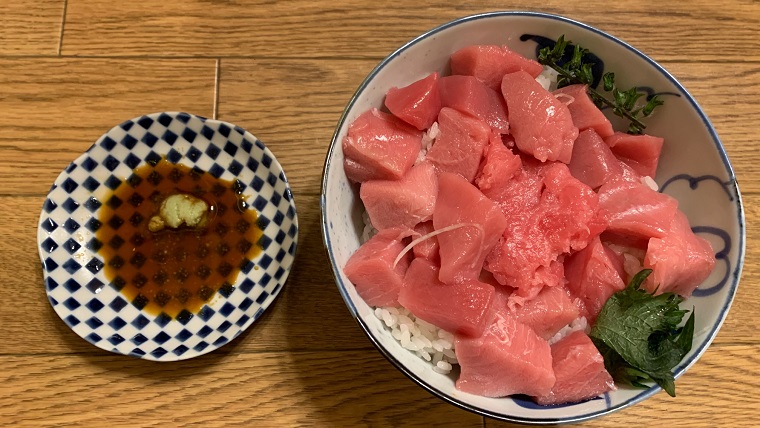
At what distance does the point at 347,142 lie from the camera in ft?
4.80

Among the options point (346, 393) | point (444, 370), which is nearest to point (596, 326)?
point (444, 370)

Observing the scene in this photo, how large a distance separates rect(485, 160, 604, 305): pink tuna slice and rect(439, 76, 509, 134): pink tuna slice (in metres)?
0.19

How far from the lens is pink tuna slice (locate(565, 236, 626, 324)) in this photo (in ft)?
4.76

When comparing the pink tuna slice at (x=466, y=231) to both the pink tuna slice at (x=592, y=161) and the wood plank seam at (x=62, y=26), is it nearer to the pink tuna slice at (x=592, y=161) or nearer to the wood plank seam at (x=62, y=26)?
the pink tuna slice at (x=592, y=161)

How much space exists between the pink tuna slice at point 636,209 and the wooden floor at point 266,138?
63cm

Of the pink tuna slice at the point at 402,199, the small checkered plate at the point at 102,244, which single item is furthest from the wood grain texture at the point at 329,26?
the pink tuna slice at the point at 402,199

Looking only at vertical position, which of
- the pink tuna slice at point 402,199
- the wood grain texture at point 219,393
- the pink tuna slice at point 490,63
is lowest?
the wood grain texture at point 219,393

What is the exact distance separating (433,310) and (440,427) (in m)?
0.54

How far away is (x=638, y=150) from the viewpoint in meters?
1.61

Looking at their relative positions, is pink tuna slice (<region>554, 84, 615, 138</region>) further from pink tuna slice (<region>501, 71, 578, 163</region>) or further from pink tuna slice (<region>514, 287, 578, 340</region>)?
pink tuna slice (<region>514, 287, 578, 340</region>)

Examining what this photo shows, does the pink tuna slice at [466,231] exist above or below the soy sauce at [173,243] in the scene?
above

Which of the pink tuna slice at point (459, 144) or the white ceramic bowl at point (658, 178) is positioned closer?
the white ceramic bowl at point (658, 178)

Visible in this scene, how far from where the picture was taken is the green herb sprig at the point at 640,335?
136 cm

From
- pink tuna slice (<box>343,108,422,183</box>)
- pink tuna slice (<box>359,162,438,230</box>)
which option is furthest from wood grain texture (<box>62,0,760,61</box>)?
pink tuna slice (<box>359,162,438,230</box>)
